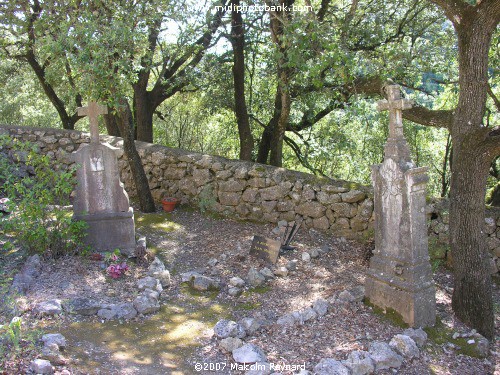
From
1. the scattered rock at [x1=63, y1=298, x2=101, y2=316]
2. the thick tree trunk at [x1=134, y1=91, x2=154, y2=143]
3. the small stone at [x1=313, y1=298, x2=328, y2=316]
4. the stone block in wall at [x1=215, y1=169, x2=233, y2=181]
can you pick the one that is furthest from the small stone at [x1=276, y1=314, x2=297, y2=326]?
the thick tree trunk at [x1=134, y1=91, x2=154, y2=143]

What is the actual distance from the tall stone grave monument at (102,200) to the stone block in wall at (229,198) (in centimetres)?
236

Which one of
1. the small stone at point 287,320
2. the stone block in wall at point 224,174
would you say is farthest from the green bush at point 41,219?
the small stone at point 287,320

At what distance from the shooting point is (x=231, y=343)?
4523 millimetres

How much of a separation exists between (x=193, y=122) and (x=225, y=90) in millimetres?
4308

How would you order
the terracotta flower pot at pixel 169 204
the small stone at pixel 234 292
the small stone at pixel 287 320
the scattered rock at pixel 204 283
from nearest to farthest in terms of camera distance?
1. the small stone at pixel 287 320
2. the small stone at pixel 234 292
3. the scattered rock at pixel 204 283
4. the terracotta flower pot at pixel 169 204

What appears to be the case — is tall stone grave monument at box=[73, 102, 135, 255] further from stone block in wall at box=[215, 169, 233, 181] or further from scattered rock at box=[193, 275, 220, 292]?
stone block in wall at box=[215, 169, 233, 181]

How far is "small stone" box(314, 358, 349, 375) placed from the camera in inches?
159

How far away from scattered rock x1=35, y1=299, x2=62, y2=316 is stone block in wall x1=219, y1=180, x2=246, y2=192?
452 cm

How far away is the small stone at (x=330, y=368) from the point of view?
13.3ft

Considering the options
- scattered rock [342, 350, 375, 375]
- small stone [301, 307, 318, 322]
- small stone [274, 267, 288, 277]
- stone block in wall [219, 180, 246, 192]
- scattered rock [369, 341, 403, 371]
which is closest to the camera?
scattered rock [342, 350, 375, 375]

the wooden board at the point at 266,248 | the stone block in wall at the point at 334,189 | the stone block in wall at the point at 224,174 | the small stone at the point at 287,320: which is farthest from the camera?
the stone block in wall at the point at 224,174

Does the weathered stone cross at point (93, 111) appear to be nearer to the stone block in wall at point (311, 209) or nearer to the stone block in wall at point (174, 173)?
the stone block in wall at point (174, 173)

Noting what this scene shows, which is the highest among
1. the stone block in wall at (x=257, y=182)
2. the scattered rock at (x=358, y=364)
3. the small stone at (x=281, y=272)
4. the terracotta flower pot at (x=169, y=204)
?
the stone block in wall at (x=257, y=182)

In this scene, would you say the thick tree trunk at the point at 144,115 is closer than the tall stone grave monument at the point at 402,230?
No
